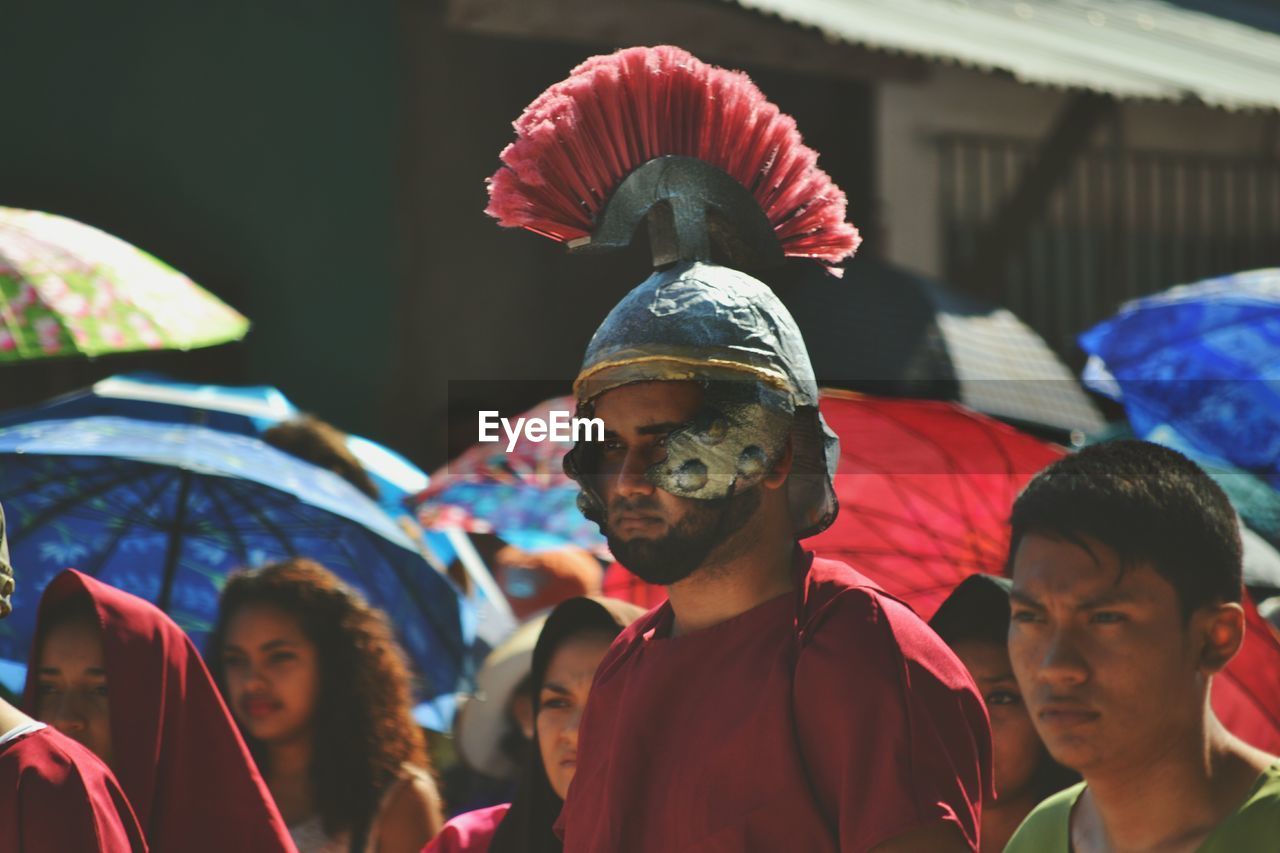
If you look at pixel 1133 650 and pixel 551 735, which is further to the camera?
pixel 551 735

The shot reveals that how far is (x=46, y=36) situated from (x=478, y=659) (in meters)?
3.59

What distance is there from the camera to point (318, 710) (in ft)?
15.5

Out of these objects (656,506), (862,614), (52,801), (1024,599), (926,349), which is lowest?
(52,801)

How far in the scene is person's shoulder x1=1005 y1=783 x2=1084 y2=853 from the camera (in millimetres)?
2943

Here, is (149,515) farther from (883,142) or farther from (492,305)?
(883,142)

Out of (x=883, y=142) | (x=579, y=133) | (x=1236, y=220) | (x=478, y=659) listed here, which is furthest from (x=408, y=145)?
(x=579, y=133)

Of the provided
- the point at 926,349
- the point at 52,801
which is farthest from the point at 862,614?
the point at 926,349

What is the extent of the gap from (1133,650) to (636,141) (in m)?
1.04

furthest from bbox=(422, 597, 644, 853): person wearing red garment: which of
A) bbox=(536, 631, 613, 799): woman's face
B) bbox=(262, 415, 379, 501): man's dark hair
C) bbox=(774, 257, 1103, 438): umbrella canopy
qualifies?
bbox=(774, 257, 1103, 438): umbrella canopy

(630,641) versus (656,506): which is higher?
(656,506)

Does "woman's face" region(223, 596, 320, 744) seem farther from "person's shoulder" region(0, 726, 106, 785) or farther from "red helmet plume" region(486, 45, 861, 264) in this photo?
"red helmet plume" region(486, 45, 861, 264)

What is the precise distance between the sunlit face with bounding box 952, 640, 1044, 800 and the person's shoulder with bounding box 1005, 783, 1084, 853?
2.61ft

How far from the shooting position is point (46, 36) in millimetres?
7555

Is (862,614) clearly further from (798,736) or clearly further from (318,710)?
(318,710)
